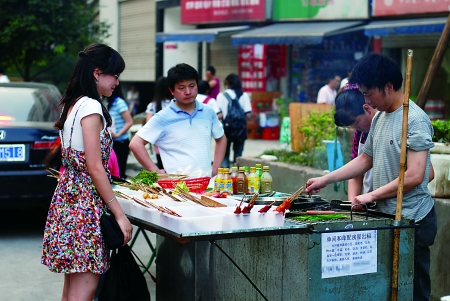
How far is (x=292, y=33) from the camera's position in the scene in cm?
1673

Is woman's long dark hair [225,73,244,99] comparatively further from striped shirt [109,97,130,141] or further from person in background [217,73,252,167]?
striped shirt [109,97,130,141]

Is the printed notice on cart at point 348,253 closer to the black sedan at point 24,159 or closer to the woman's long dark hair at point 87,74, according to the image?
the woman's long dark hair at point 87,74

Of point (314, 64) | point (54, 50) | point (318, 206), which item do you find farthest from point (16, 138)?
point (314, 64)

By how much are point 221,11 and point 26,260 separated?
13.8 m

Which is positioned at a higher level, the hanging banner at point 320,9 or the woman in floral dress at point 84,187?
the hanging banner at point 320,9

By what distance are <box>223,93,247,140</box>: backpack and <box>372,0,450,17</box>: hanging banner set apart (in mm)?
5750

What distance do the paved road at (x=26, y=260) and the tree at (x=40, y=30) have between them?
6.62 meters

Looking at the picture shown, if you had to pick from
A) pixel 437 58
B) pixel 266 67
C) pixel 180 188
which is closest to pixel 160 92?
pixel 437 58

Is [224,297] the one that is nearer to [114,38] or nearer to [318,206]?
[318,206]

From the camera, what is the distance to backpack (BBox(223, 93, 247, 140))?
11.2 metres

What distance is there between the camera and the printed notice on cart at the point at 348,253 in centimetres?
385

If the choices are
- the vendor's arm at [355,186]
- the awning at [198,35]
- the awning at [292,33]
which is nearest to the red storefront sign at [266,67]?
the awning at [198,35]

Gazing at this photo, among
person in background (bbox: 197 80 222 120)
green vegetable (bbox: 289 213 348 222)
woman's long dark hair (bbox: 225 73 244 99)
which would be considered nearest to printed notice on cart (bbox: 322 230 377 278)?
green vegetable (bbox: 289 213 348 222)

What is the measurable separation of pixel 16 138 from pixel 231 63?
13.4 m
